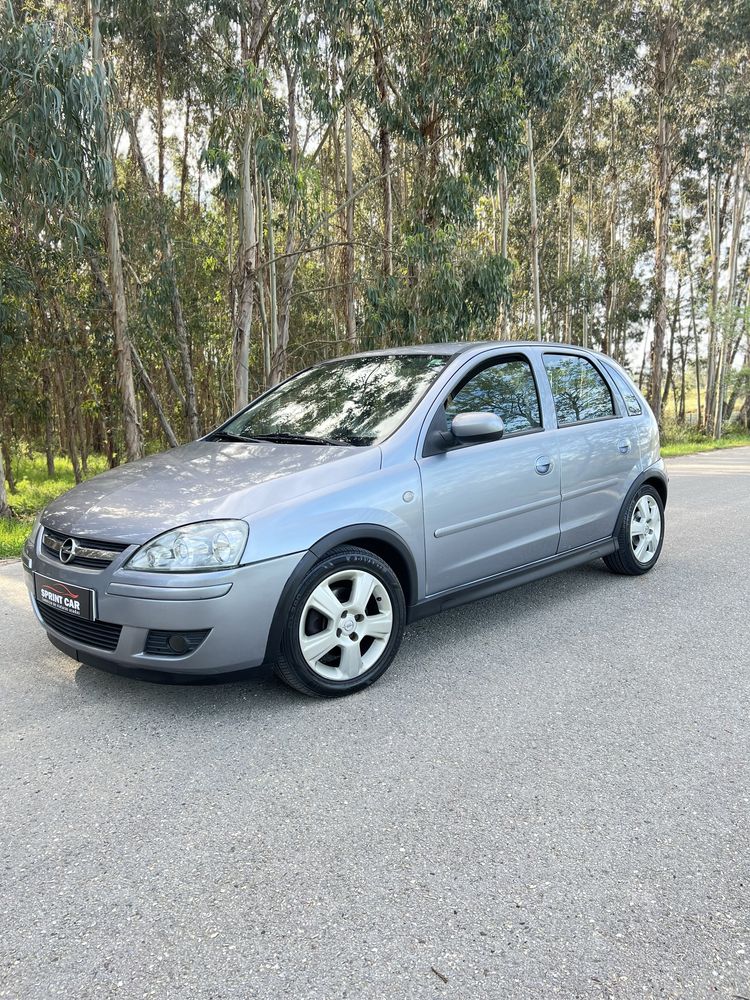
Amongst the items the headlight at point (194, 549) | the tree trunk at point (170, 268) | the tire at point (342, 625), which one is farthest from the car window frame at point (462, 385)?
the tree trunk at point (170, 268)

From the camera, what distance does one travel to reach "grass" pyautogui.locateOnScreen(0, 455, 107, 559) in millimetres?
7316

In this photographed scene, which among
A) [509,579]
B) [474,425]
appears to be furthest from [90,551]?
[509,579]

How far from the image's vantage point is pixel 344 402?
167 inches

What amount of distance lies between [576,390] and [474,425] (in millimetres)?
1424

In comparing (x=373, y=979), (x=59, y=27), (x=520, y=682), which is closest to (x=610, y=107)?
(x=59, y=27)

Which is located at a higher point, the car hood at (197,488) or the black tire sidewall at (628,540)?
the car hood at (197,488)

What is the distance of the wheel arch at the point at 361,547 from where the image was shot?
3.16 metres

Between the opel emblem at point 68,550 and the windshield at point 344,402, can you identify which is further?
the windshield at point 344,402

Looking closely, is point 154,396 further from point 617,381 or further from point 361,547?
point 361,547

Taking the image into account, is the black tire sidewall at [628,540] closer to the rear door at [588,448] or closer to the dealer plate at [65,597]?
the rear door at [588,448]

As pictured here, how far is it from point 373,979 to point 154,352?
53.8ft

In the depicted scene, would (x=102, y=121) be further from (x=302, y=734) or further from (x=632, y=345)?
(x=632, y=345)

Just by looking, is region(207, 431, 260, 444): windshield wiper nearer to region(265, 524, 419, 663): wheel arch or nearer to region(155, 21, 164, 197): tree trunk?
region(265, 524, 419, 663): wheel arch

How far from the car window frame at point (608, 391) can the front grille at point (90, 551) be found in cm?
269
